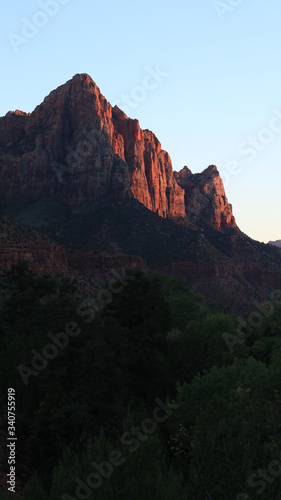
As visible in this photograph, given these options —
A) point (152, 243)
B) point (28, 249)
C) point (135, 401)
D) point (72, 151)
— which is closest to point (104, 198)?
point (72, 151)

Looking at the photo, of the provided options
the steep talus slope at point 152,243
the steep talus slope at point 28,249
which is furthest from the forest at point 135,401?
the steep talus slope at point 152,243

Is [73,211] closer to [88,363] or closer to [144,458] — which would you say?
[88,363]

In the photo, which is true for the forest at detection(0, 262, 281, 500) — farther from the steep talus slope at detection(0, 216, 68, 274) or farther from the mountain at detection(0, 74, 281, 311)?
the mountain at detection(0, 74, 281, 311)

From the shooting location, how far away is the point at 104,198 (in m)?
151

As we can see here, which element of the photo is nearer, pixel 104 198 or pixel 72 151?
pixel 104 198

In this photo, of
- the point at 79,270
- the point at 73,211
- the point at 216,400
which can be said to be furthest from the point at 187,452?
the point at 73,211

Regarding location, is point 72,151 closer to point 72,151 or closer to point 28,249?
point 72,151

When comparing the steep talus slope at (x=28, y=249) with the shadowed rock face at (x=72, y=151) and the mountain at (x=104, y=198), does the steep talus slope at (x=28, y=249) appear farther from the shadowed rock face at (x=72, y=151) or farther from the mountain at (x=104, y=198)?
the shadowed rock face at (x=72, y=151)

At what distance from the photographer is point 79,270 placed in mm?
92375

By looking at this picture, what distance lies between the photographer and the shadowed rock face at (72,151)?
513 ft

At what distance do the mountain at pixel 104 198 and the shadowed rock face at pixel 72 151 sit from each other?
35 cm

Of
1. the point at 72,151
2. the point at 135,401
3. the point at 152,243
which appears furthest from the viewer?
the point at 72,151

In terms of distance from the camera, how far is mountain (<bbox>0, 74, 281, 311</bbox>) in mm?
125750

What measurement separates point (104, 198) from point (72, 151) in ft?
85.3
